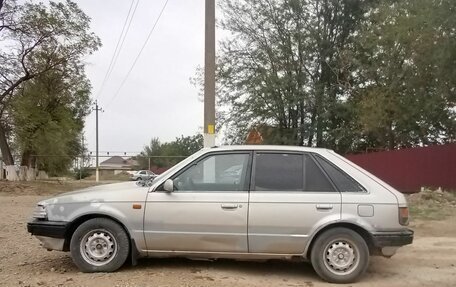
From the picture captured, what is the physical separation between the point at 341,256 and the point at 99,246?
288 centimetres

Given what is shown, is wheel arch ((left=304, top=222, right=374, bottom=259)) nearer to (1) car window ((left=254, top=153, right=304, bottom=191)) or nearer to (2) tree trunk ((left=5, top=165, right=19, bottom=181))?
(1) car window ((left=254, top=153, right=304, bottom=191))

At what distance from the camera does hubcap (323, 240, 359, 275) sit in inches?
242

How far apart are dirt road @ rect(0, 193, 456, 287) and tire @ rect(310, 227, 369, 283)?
0.49ft

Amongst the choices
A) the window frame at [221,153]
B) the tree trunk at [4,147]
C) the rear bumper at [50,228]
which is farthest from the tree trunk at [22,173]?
the window frame at [221,153]

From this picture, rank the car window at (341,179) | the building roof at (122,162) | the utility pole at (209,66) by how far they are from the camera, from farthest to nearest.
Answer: the building roof at (122,162)
the utility pole at (209,66)
the car window at (341,179)

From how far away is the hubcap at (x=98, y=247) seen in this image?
6.33 m

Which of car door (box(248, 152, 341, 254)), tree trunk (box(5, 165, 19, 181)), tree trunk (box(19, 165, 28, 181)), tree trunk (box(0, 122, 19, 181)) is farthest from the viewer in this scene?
tree trunk (box(19, 165, 28, 181))

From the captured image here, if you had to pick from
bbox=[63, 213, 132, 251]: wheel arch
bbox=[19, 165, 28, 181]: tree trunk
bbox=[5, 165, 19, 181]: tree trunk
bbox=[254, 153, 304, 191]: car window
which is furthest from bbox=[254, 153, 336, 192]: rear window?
bbox=[19, 165, 28, 181]: tree trunk

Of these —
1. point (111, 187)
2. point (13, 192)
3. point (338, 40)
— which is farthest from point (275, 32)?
point (111, 187)

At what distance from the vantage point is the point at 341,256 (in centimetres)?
617

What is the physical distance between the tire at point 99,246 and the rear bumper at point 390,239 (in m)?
2.93

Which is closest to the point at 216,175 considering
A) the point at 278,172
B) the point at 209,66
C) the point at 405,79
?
the point at 278,172

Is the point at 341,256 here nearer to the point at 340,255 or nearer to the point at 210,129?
the point at 340,255

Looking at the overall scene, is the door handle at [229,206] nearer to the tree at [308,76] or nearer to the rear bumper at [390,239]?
the rear bumper at [390,239]
